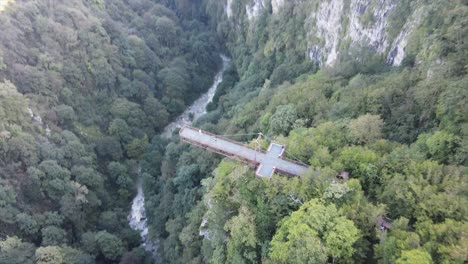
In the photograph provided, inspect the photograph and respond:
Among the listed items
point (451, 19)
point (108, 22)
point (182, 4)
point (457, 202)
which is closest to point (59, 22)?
point (108, 22)

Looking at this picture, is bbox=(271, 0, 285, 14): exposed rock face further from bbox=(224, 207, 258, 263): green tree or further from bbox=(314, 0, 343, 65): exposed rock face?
bbox=(224, 207, 258, 263): green tree

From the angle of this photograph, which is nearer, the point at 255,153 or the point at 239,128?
the point at 255,153

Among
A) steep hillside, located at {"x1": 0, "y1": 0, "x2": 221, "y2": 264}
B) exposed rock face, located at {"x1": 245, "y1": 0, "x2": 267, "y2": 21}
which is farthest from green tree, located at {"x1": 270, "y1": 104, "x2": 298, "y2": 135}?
exposed rock face, located at {"x1": 245, "y1": 0, "x2": 267, "y2": 21}

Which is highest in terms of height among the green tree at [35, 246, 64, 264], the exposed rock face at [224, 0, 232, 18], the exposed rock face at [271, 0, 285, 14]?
the exposed rock face at [271, 0, 285, 14]

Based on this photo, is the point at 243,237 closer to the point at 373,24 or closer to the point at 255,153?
the point at 255,153

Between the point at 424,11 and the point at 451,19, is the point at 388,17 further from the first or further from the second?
the point at 451,19

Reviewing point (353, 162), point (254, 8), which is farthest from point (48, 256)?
point (254, 8)
